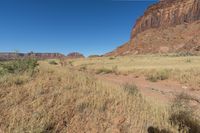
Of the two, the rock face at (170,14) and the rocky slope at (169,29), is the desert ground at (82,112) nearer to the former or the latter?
the rocky slope at (169,29)

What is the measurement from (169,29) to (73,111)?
98395 millimetres

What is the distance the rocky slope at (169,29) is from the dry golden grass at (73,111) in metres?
61.9

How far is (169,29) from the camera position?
93.0 m

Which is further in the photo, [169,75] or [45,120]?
[169,75]

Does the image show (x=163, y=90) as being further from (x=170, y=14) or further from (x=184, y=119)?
(x=170, y=14)

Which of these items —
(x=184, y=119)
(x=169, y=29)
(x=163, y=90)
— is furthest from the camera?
(x=169, y=29)

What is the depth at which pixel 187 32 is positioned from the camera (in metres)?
80.2

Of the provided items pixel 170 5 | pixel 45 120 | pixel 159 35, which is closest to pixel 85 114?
pixel 45 120

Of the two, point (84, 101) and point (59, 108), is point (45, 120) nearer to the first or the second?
point (59, 108)

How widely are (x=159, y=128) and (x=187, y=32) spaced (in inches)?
3425

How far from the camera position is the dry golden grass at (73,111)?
339cm

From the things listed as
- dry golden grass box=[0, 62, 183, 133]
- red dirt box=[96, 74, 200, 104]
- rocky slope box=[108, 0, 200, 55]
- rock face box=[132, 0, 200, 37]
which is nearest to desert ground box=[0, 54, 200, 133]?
dry golden grass box=[0, 62, 183, 133]

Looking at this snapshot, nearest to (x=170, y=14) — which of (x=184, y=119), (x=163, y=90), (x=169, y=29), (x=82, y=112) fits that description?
(x=169, y=29)

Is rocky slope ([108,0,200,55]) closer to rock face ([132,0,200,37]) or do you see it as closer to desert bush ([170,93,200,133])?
rock face ([132,0,200,37])
